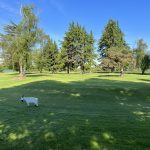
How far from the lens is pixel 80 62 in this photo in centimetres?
8544

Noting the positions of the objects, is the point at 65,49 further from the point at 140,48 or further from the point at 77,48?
the point at 140,48

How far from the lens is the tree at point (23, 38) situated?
173ft

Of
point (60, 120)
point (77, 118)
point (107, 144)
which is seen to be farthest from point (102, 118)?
point (107, 144)

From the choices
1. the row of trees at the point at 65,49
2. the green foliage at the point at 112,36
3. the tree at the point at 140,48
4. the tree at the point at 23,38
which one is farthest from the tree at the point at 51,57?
the tree at the point at 140,48

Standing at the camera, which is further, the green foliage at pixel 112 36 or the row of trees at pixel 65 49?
the green foliage at pixel 112 36

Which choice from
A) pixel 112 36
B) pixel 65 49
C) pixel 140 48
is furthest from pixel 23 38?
pixel 140 48

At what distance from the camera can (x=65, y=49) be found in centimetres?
8419

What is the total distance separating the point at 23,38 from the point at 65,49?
32.3m

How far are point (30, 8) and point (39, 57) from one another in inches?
360

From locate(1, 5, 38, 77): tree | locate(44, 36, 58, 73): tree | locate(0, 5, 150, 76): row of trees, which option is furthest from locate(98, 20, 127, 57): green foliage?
locate(1, 5, 38, 77): tree

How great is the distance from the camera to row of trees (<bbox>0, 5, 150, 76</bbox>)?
175 ft

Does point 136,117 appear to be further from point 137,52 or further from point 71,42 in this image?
point 137,52

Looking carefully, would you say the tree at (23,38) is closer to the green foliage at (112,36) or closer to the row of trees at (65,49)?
the row of trees at (65,49)

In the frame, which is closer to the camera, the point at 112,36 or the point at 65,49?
the point at 65,49
